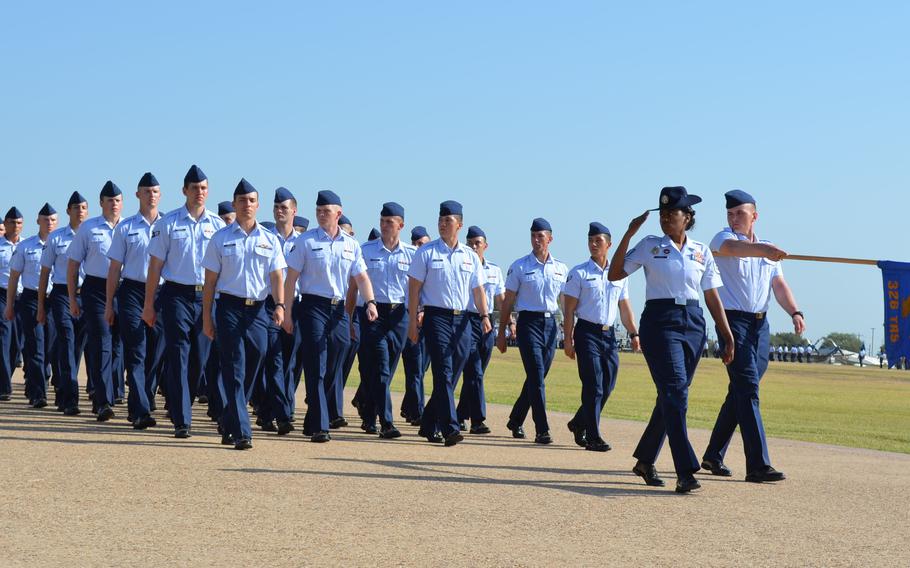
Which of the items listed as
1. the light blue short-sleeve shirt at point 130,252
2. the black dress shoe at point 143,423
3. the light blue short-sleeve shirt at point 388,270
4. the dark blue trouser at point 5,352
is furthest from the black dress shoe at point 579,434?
the dark blue trouser at point 5,352

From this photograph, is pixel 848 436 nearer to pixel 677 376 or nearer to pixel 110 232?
pixel 677 376

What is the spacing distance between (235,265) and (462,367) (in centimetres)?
313

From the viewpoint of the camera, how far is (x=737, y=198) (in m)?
11.0

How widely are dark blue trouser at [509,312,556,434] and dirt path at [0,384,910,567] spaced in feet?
3.80

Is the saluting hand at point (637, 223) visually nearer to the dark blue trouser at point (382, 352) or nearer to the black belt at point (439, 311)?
the black belt at point (439, 311)

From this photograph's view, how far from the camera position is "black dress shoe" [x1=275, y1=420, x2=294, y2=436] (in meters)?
13.0

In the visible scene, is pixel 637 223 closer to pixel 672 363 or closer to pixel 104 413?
pixel 672 363

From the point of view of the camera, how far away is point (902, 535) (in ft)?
26.3

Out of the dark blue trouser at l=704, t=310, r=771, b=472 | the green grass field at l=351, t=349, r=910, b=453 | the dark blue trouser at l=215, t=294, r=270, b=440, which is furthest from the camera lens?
the green grass field at l=351, t=349, r=910, b=453

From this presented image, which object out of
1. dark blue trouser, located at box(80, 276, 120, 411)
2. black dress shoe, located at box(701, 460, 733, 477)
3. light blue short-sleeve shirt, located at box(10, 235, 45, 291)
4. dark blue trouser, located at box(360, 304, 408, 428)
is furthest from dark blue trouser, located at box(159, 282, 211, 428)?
light blue short-sleeve shirt, located at box(10, 235, 45, 291)

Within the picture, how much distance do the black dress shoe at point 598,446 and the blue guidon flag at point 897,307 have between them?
2827 millimetres

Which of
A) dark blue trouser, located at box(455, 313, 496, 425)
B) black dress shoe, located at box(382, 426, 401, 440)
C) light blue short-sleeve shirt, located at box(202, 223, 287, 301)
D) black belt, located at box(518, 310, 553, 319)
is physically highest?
light blue short-sleeve shirt, located at box(202, 223, 287, 301)

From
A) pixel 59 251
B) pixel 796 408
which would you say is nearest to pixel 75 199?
pixel 59 251

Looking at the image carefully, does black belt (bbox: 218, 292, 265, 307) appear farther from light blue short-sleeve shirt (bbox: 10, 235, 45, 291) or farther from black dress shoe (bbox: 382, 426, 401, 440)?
light blue short-sleeve shirt (bbox: 10, 235, 45, 291)
